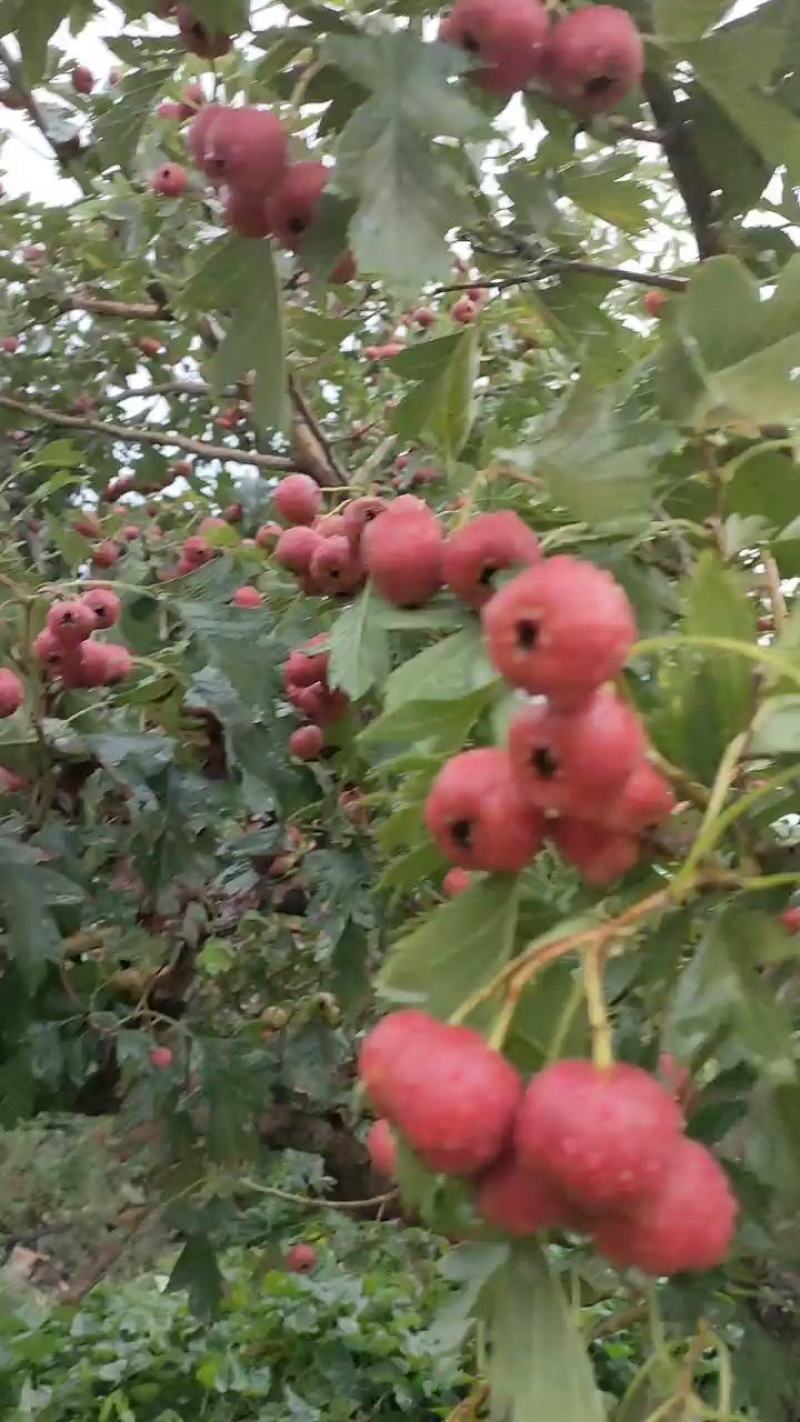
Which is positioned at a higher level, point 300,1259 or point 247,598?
point 247,598

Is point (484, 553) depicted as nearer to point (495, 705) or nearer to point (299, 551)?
point (495, 705)

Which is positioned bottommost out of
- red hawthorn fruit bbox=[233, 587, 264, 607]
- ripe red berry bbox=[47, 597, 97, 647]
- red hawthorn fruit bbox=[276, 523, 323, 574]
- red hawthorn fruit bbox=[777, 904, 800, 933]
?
red hawthorn fruit bbox=[233, 587, 264, 607]

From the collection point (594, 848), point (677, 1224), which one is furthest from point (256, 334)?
point (677, 1224)

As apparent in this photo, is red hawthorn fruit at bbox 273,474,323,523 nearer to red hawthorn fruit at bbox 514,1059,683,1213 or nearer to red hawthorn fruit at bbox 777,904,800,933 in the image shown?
red hawthorn fruit at bbox 777,904,800,933

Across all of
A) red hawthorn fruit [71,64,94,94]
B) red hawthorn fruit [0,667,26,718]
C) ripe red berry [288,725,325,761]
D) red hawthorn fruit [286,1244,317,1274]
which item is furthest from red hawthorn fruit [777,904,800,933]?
red hawthorn fruit [286,1244,317,1274]

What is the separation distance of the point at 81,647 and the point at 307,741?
196mm

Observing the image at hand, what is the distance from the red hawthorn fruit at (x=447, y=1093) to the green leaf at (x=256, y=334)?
435mm

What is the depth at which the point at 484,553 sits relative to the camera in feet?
1.67

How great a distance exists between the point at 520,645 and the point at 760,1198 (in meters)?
0.39

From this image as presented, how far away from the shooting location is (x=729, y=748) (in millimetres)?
459

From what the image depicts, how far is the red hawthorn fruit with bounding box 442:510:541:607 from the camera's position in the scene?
50 centimetres

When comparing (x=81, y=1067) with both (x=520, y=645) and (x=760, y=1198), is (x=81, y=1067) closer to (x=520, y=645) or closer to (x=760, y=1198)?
(x=760, y=1198)

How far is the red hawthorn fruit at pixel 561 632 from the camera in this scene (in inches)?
15.3

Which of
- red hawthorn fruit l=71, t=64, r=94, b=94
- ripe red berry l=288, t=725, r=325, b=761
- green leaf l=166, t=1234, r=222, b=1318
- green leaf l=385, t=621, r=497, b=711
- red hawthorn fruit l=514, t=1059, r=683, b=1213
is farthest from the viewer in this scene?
red hawthorn fruit l=71, t=64, r=94, b=94
